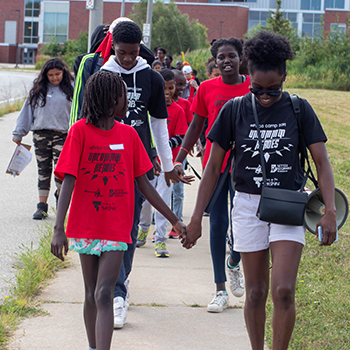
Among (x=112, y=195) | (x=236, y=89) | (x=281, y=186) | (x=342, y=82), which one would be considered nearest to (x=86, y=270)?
(x=112, y=195)

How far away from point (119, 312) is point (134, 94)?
1.62m

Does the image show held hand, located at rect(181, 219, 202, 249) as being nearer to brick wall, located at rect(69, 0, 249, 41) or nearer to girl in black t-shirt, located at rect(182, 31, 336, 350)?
girl in black t-shirt, located at rect(182, 31, 336, 350)

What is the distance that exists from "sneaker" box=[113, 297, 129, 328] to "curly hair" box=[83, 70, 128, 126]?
146 cm

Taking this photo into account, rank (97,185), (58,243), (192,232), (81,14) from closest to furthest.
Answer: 1. (58,243)
2. (97,185)
3. (192,232)
4. (81,14)

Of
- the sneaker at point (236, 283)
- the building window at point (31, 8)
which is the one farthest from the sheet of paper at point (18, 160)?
the building window at point (31, 8)

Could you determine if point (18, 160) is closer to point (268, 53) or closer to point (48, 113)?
point (48, 113)

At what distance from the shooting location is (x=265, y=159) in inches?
126

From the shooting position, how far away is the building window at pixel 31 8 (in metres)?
86.4

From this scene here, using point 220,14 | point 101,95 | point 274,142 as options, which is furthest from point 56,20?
point 274,142

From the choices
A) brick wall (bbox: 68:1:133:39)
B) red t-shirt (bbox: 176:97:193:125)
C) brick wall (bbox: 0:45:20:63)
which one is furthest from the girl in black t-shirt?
brick wall (bbox: 0:45:20:63)

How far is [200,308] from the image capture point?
15.0 ft

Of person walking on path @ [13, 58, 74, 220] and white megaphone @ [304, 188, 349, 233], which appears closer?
white megaphone @ [304, 188, 349, 233]

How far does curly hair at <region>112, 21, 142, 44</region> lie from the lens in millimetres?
3859

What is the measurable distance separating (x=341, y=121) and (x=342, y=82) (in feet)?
39.1
